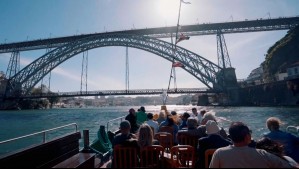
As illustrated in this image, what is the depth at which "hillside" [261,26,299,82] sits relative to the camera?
1934 inches

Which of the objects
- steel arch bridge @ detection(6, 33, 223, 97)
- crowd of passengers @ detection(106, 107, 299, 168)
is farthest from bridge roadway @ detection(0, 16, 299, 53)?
crowd of passengers @ detection(106, 107, 299, 168)

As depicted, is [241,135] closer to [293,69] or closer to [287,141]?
[287,141]

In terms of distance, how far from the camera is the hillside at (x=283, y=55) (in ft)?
161

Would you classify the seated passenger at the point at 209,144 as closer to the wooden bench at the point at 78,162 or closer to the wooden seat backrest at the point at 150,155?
the wooden seat backrest at the point at 150,155

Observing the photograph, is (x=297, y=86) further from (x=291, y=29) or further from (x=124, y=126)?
(x=124, y=126)

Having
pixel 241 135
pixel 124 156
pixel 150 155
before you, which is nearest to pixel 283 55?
pixel 150 155

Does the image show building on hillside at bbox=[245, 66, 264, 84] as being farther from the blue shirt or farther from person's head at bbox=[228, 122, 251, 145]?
person's head at bbox=[228, 122, 251, 145]

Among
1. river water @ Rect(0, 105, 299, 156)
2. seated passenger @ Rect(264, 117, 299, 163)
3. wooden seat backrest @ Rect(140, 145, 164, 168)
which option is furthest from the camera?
river water @ Rect(0, 105, 299, 156)

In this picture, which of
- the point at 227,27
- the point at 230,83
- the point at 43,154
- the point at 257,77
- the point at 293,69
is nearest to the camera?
the point at 43,154

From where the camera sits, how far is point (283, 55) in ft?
168

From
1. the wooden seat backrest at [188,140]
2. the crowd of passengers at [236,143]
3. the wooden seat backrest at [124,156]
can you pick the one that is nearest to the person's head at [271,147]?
the crowd of passengers at [236,143]

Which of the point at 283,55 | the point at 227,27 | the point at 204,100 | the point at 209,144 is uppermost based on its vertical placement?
the point at 227,27

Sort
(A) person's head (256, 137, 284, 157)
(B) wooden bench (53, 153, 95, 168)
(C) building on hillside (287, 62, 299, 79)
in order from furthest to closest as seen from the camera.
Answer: (C) building on hillside (287, 62, 299, 79), (A) person's head (256, 137, 284, 157), (B) wooden bench (53, 153, 95, 168)

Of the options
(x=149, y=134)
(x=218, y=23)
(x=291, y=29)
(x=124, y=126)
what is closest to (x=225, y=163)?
(x=149, y=134)
